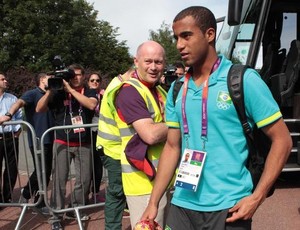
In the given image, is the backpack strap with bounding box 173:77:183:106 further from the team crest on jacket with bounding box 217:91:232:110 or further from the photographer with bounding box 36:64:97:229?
the photographer with bounding box 36:64:97:229

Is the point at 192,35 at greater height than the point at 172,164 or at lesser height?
greater

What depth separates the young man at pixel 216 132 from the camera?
6.17 ft

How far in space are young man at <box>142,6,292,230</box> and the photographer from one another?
2.79 meters

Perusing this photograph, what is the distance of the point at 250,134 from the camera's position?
1.96m

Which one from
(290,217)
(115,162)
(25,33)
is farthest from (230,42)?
(25,33)

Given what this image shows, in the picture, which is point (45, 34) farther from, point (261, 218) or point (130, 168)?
point (130, 168)

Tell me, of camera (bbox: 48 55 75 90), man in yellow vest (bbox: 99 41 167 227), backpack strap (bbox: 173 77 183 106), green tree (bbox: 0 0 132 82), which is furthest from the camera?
green tree (bbox: 0 0 132 82)

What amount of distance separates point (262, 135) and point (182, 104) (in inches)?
16.3

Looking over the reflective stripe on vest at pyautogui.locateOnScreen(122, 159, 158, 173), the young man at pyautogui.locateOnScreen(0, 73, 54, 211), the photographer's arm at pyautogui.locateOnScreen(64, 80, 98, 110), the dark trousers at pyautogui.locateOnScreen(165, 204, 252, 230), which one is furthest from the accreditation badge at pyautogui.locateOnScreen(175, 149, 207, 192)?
the young man at pyautogui.locateOnScreen(0, 73, 54, 211)

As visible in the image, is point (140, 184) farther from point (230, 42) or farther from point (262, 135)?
point (230, 42)

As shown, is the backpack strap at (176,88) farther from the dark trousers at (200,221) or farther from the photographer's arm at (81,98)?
the photographer's arm at (81,98)

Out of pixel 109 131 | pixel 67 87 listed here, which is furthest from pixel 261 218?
pixel 67 87

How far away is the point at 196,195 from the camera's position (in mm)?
2066

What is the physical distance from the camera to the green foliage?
32.5 meters
